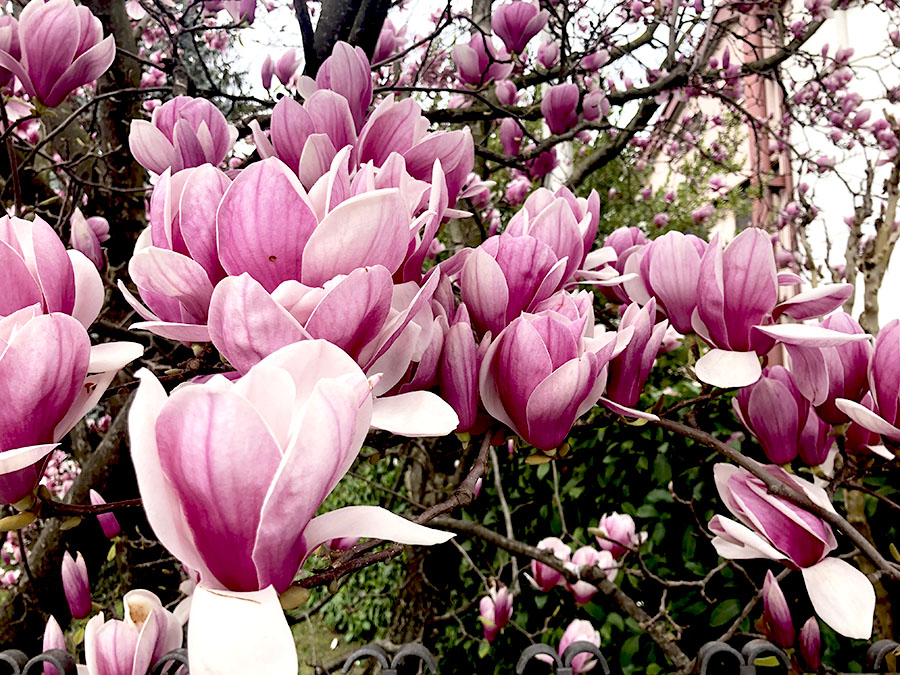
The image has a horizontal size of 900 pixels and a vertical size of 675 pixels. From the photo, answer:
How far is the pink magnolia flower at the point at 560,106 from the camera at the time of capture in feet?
4.37

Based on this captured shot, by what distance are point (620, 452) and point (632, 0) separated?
1.97 m

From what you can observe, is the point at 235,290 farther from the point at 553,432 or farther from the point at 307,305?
the point at 553,432

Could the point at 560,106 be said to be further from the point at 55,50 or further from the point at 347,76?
the point at 55,50

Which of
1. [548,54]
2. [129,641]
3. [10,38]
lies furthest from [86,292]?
[548,54]

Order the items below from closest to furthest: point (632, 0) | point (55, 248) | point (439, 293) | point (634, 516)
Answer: point (55, 248) < point (439, 293) < point (634, 516) < point (632, 0)

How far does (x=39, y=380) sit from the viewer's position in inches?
13.6

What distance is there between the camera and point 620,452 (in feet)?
8.27

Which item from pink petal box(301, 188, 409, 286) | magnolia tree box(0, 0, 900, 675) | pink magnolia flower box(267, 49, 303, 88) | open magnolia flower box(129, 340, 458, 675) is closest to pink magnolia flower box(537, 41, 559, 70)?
pink magnolia flower box(267, 49, 303, 88)

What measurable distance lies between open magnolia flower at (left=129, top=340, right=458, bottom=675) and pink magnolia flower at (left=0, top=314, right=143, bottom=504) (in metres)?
0.09

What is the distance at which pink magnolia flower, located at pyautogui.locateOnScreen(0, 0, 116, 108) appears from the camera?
711 mm

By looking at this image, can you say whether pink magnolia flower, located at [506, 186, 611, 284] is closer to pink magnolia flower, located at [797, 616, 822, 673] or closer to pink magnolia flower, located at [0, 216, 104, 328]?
pink magnolia flower, located at [0, 216, 104, 328]

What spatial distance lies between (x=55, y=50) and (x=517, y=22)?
96cm

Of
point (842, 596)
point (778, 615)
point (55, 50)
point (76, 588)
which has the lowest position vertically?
point (76, 588)

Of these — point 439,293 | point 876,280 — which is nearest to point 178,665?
point 439,293
